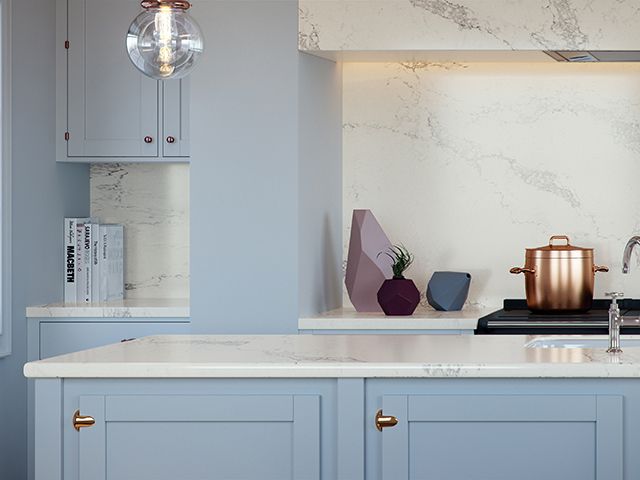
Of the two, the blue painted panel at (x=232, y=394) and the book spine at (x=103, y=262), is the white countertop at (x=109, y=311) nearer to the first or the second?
the book spine at (x=103, y=262)

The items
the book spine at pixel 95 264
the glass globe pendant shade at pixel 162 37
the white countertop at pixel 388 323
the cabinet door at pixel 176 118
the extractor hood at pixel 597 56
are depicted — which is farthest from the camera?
the book spine at pixel 95 264

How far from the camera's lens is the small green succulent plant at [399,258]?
4.27 m

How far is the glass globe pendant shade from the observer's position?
8.42ft

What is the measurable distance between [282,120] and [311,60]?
318 mm

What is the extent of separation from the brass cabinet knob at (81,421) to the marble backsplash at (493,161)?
7.80 feet

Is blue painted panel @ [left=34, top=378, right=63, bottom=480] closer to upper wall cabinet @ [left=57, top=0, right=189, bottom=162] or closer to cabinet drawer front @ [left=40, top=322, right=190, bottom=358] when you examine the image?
cabinet drawer front @ [left=40, top=322, right=190, bottom=358]

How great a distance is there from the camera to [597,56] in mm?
4219

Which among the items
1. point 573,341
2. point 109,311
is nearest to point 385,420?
point 573,341

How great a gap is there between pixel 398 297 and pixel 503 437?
1774mm

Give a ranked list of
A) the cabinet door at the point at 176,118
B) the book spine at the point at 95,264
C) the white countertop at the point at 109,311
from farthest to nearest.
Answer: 1. the book spine at the point at 95,264
2. the cabinet door at the point at 176,118
3. the white countertop at the point at 109,311

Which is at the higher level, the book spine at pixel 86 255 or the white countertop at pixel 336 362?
the book spine at pixel 86 255

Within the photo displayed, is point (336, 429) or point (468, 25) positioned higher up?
point (468, 25)

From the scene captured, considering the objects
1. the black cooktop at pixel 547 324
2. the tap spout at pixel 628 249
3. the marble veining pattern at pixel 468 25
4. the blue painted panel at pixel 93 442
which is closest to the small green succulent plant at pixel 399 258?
the black cooktop at pixel 547 324

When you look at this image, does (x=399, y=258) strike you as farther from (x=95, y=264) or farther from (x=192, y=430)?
(x=192, y=430)
